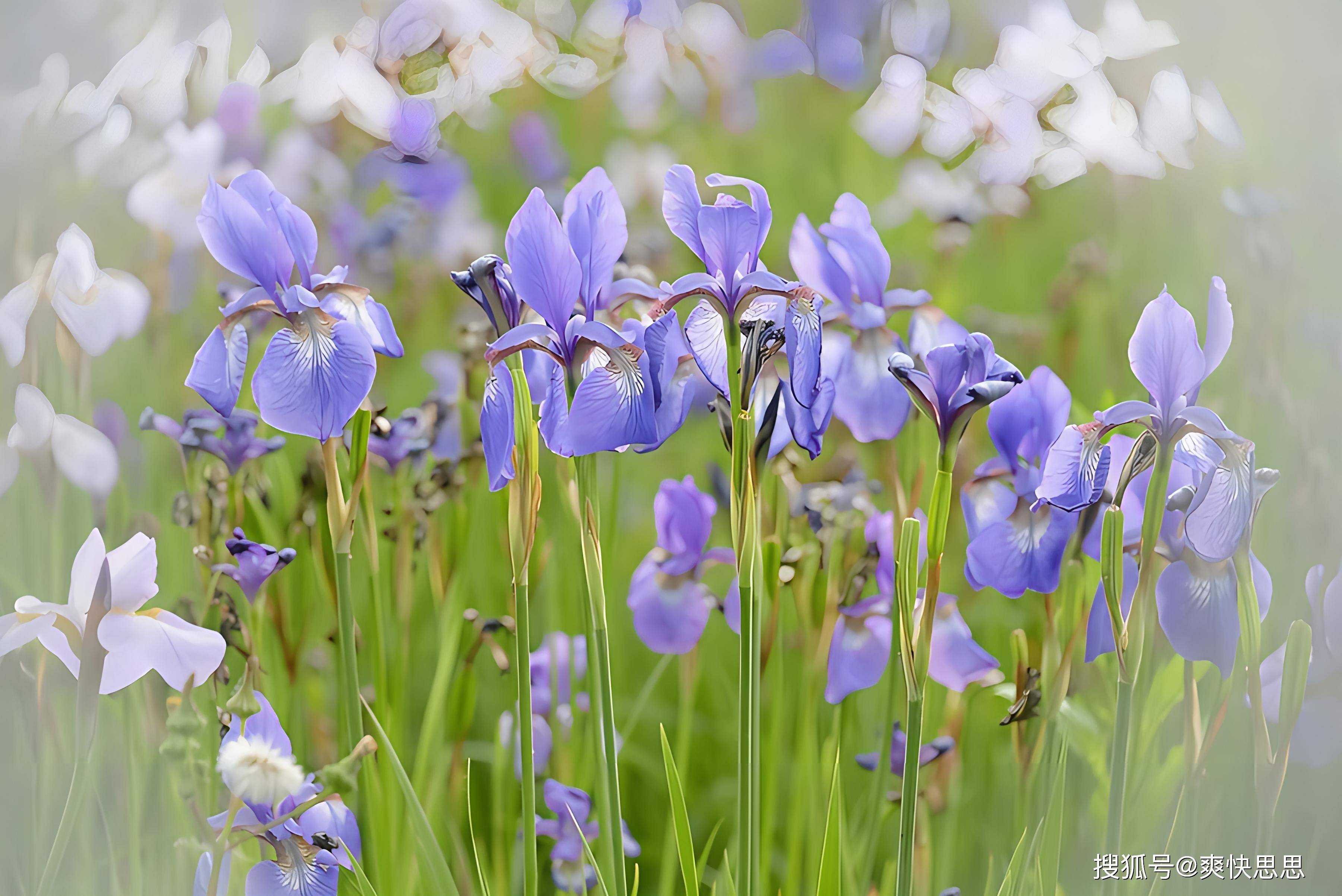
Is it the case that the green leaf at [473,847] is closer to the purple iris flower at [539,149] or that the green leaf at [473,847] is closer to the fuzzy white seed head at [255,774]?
the fuzzy white seed head at [255,774]

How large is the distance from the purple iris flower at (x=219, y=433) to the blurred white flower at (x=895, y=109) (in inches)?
19.3

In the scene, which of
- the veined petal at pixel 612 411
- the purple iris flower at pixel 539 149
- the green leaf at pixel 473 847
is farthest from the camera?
the purple iris flower at pixel 539 149

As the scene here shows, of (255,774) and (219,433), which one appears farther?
(219,433)

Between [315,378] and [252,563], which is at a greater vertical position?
[315,378]

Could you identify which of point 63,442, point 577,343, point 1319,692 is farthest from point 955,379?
point 63,442

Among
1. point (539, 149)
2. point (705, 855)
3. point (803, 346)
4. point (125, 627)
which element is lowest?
point (705, 855)

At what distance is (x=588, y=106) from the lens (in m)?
0.58

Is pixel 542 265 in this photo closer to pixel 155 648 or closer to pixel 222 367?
pixel 222 367

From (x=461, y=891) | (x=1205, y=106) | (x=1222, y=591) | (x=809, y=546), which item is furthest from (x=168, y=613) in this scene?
(x=1205, y=106)

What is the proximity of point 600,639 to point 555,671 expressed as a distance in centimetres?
22

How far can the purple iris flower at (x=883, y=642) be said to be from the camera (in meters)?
0.53

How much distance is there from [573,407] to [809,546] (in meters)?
0.30

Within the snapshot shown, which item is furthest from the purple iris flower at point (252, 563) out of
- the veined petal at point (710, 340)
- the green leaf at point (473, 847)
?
the veined petal at point (710, 340)

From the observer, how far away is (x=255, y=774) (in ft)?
1.39
